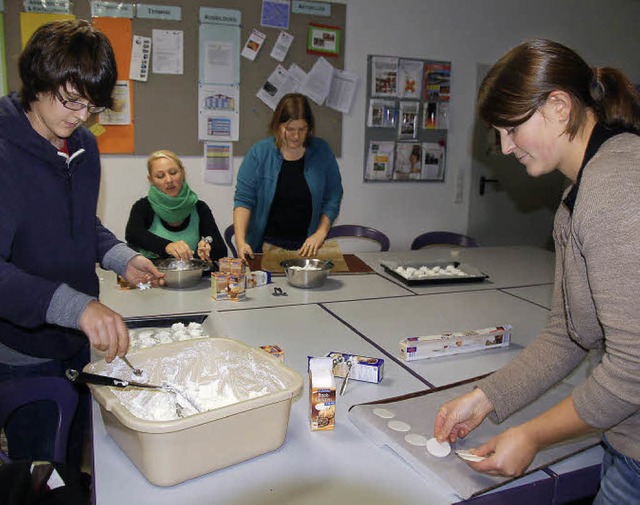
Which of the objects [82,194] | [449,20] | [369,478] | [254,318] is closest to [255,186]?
[254,318]

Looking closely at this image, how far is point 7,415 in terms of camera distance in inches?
55.1

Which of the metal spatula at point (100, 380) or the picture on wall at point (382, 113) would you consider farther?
the picture on wall at point (382, 113)

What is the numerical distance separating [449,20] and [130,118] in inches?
101

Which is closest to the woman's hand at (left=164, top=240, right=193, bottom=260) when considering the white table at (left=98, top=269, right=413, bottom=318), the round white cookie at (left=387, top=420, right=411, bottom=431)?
the white table at (left=98, top=269, right=413, bottom=318)

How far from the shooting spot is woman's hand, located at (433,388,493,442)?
1159mm

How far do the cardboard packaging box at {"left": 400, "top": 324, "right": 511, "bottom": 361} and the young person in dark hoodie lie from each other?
82cm

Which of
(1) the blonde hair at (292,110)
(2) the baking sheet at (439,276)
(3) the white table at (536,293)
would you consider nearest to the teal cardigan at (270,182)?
(1) the blonde hair at (292,110)

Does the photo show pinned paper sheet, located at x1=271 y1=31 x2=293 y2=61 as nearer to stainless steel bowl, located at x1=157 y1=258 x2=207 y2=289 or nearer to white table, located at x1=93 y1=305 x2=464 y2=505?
stainless steel bowl, located at x1=157 y1=258 x2=207 y2=289

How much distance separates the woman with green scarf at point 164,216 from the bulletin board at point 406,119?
1.82 metres

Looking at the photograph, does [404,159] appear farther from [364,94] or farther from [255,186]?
[255,186]

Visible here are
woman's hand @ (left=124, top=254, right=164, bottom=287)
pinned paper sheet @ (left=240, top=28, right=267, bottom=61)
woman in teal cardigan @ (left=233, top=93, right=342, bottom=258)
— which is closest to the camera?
woman's hand @ (left=124, top=254, right=164, bottom=287)

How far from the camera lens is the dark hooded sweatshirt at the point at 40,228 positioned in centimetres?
125

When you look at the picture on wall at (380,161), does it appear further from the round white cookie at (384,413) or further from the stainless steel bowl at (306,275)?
the round white cookie at (384,413)

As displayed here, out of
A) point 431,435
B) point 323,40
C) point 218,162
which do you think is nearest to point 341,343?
point 431,435
